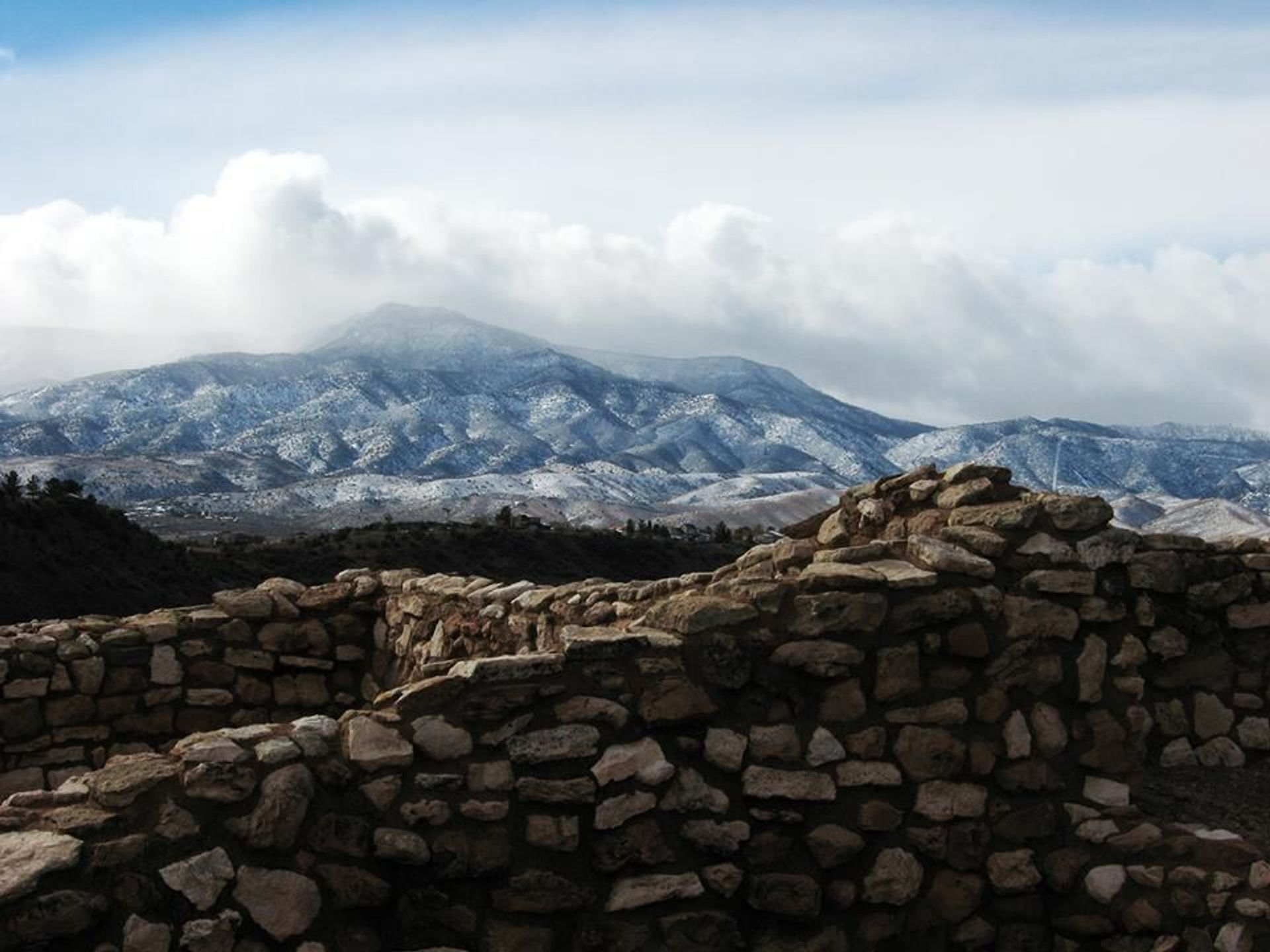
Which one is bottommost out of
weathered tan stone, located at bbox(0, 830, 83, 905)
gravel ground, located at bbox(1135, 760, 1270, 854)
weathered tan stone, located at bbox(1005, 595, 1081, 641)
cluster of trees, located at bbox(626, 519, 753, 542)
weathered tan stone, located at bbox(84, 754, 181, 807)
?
cluster of trees, located at bbox(626, 519, 753, 542)

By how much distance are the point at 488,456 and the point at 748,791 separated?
163 metres

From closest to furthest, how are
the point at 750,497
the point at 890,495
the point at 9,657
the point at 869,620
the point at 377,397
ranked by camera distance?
the point at 869,620, the point at 890,495, the point at 9,657, the point at 750,497, the point at 377,397

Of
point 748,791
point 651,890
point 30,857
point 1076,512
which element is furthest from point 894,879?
point 30,857

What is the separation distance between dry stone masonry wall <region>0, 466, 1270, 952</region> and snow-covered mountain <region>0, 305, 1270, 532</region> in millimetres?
90164

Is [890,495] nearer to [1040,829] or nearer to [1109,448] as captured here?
[1040,829]

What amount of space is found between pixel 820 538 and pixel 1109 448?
168 meters

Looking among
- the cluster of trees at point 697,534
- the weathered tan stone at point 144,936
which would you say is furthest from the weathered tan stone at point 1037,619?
the cluster of trees at point 697,534

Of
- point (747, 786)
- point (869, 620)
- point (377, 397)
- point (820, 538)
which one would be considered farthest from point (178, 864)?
point (377, 397)

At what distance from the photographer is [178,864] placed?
4.88m

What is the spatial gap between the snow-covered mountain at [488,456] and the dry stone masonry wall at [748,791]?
90164 millimetres

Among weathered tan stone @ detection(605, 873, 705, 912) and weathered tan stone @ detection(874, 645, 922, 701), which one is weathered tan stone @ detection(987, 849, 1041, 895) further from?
weathered tan stone @ detection(605, 873, 705, 912)

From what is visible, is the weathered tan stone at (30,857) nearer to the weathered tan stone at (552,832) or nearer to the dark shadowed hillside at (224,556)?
the weathered tan stone at (552,832)

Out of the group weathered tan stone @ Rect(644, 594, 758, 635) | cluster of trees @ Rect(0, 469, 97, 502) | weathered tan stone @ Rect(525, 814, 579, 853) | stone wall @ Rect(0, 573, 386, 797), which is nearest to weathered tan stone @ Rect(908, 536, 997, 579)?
weathered tan stone @ Rect(644, 594, 758, 635)

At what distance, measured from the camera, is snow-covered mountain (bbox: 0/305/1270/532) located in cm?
11931
